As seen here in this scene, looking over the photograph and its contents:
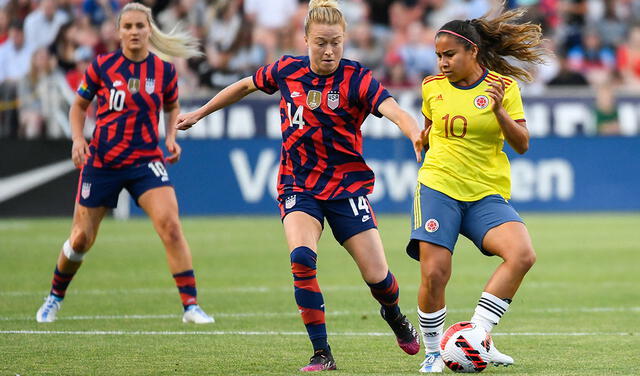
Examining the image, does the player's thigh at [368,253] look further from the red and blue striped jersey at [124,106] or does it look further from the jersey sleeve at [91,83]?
the jersey sleeve at [91,83]

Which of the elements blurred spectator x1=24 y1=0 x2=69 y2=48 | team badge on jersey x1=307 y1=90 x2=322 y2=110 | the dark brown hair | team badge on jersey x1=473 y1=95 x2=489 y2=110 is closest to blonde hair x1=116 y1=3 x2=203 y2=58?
team badge on jersey x1=307 y1=90 x2=322 y2=110

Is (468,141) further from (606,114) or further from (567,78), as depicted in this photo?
(567,78)

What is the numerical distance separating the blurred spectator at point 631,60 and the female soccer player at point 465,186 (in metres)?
17.2

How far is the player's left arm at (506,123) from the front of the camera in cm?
638

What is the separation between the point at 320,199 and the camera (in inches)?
279

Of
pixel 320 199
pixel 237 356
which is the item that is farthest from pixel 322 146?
pixel 237 356

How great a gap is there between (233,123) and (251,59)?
2029mm

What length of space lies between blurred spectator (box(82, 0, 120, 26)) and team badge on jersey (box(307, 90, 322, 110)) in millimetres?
14783

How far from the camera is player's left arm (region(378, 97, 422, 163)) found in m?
6.53

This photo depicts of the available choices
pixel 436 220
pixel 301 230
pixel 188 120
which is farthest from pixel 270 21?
pixel 436 220

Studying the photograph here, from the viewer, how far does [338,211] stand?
7.12 meters

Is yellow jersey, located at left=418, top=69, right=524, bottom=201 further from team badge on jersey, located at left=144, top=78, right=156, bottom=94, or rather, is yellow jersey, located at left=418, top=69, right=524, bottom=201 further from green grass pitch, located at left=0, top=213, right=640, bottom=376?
team badge on jersey, located at left=144, top=78, right=156, bottom=94

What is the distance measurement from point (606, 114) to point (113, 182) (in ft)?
45.0

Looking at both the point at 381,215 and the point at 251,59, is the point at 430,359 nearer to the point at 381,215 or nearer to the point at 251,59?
the point at 381,215
